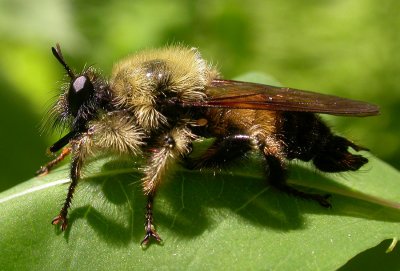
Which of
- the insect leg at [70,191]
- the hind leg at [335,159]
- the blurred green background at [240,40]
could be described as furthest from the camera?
the blurred green background at [240,40]

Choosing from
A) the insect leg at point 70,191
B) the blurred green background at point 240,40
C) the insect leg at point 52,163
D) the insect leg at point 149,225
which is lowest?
the blurred green background at point 240,40

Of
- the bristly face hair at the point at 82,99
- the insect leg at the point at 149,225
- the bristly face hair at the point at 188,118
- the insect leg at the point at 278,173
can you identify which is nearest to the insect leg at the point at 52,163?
the bristly face hair at the point at 188,118

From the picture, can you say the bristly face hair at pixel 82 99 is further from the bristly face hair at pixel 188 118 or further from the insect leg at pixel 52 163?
the insect leg at pixel 52 163

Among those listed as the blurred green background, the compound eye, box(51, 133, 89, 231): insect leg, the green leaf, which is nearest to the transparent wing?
the green leaf

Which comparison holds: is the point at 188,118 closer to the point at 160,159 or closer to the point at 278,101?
the point at 160,159

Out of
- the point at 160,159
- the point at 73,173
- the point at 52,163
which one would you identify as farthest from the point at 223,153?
the point at 52,163

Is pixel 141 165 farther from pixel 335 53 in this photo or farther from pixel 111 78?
pixel 335 53

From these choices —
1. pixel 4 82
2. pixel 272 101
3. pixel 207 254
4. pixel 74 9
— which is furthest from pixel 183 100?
pixel 74 9
